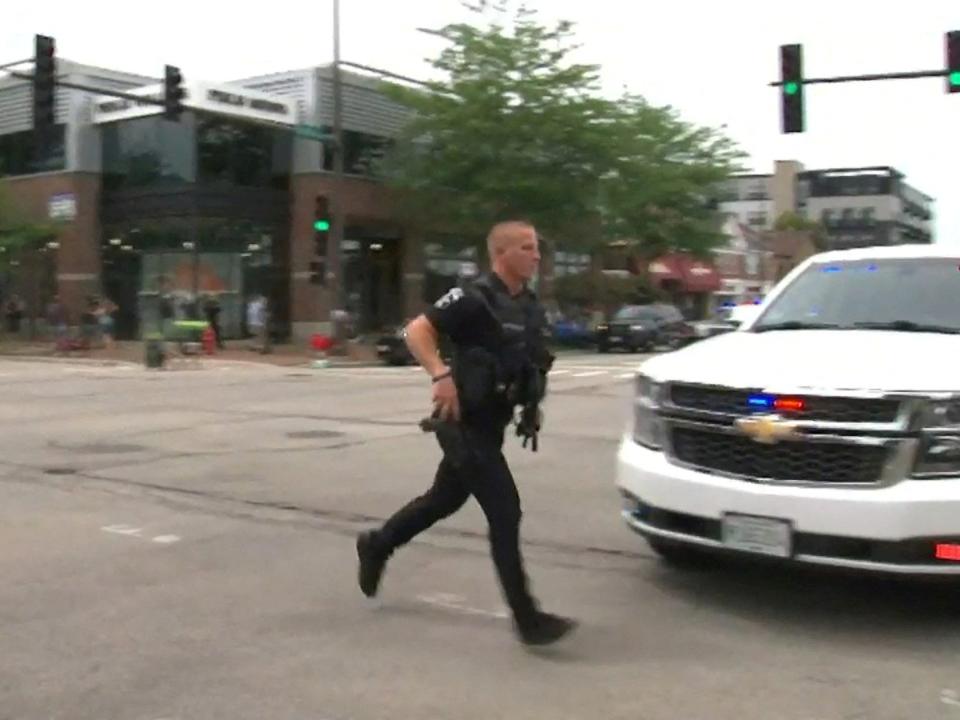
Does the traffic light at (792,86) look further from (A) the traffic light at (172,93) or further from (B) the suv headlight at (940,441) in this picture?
(B) the suv headlight at (940,441)

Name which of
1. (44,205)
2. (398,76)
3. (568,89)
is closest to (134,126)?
(44,205)

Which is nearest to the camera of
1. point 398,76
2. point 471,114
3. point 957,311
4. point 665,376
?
point 665,376

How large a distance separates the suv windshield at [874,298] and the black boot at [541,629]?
2340 millimetres

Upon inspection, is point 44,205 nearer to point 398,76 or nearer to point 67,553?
point 398,76

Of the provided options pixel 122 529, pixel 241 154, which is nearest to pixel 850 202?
pixel 241 154

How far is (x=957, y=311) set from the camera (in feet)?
20.2

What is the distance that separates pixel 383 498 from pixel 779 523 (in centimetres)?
425

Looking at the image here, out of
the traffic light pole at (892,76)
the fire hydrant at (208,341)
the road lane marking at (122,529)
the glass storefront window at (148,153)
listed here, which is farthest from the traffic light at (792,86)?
the glass storefront window at (148,153)

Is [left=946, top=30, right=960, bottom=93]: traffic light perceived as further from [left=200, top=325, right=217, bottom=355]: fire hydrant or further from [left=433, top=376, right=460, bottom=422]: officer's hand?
[left=200, top=325, right=217, bottom=355]: fire hydrant

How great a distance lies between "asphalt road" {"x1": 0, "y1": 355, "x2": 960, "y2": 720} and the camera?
14.4 feet

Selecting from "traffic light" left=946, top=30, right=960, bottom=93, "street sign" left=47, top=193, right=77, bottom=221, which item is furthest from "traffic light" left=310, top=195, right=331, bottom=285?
"traffic light" left=946, top=30, right=960, bottom=93

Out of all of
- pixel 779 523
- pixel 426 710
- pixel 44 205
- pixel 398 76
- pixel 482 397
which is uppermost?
pixel 398 76

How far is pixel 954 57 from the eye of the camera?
18.4 meters

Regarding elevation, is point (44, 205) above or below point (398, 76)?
below
